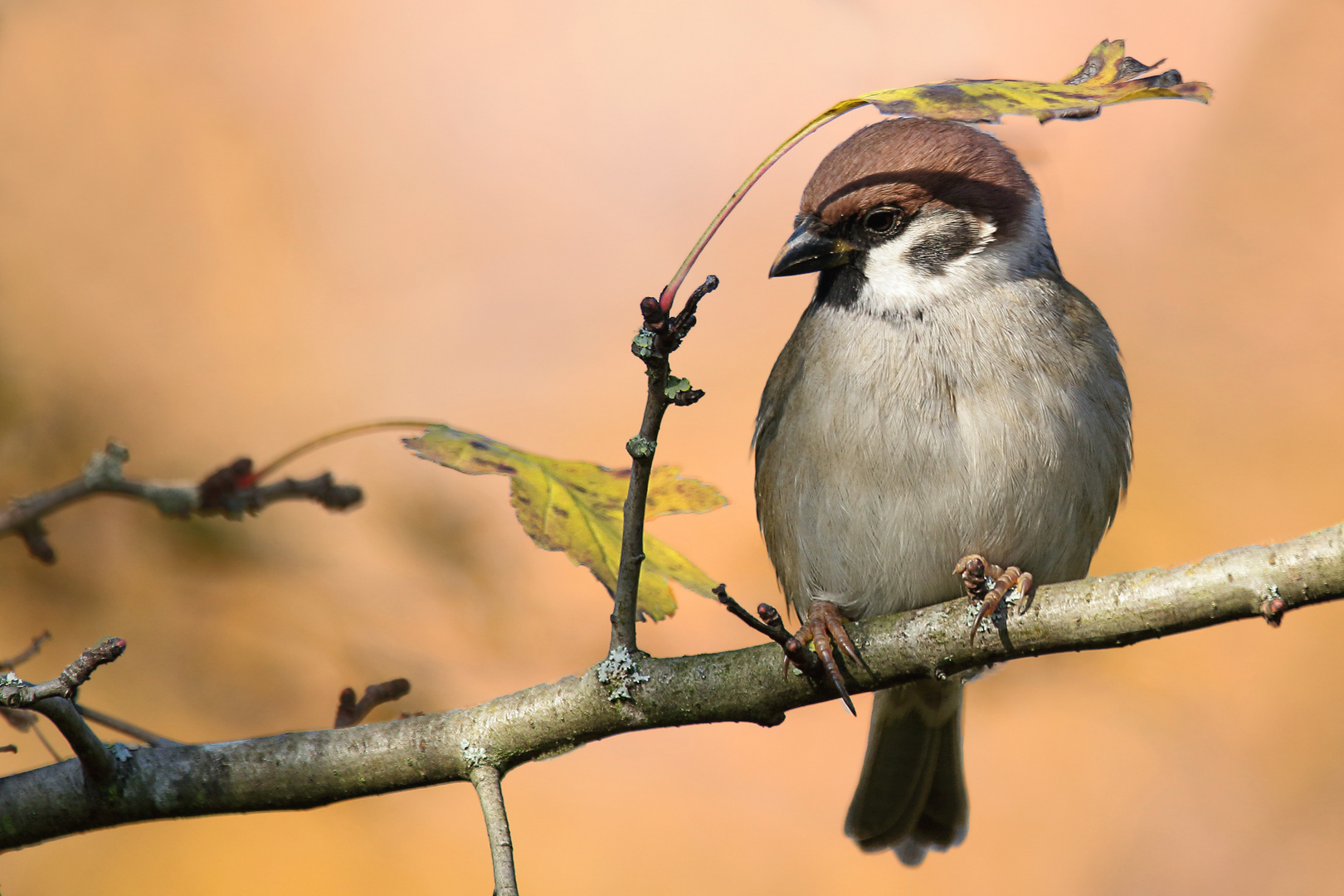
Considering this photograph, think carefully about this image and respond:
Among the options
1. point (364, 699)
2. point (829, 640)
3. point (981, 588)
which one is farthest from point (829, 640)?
point (364, 699)

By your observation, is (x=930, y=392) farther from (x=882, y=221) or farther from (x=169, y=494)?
(x=169, y=494)

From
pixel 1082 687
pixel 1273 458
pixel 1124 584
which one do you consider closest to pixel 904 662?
pixel 1124 584

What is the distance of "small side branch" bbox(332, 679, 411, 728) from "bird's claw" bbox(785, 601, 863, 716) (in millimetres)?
547

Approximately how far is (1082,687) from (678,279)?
245cm

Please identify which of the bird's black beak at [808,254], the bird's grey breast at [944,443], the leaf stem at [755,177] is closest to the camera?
the leaf stem at [755,177]

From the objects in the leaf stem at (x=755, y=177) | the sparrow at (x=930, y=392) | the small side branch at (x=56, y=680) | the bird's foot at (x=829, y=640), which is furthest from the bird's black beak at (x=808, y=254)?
the small side branch at (x=56, y=680)

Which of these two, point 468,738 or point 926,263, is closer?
point 468,738

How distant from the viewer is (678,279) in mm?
1156

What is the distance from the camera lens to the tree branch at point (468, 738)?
1.46 metres

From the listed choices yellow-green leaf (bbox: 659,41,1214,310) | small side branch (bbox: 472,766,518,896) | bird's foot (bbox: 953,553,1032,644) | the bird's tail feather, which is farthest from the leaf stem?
the bird's tail feather

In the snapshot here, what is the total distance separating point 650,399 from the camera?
1213 mm

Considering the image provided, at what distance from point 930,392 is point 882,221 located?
0.38 m

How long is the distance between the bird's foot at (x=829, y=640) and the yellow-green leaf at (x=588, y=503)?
0.23 m

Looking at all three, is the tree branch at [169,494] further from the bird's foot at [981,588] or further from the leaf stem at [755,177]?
the bird's foot at [981,588]
